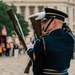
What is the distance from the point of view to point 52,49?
180 inches

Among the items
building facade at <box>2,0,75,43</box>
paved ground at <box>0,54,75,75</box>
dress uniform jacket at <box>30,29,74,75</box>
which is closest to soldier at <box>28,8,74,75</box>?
dress uniform jacket at <box>30,29,74,75</box>

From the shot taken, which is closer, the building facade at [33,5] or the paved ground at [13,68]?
the paved ground at [13,68]

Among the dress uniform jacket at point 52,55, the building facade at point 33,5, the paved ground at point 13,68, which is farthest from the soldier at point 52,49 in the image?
the building facade at point 33,5

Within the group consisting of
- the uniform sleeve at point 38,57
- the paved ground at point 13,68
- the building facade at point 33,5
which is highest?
the uniform sleeve at point 38,57

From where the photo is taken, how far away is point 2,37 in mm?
40094

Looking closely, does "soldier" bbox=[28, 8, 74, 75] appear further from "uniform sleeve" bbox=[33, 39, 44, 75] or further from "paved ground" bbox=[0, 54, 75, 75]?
"paved ground" bbox=[0, 54, 75, 75]

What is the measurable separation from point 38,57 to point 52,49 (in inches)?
6.3

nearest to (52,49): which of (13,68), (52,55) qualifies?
(52,55)

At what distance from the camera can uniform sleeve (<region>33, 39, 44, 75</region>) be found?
454cm

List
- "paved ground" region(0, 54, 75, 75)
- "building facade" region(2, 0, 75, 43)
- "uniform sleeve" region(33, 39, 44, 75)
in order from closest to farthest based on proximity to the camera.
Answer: "uniform sleeve" region(33, 39, 44, 75) → "paved ground" region(0, 54, 75, 75) → "building facade" region(2, 0, 75, 43)

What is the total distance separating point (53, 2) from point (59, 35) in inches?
4157

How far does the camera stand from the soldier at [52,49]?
456cm

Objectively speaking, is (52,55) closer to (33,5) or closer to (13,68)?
(13,68)

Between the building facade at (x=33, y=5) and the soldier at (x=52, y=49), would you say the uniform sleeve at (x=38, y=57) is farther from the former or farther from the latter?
the building facade at (x=33, y=5)
